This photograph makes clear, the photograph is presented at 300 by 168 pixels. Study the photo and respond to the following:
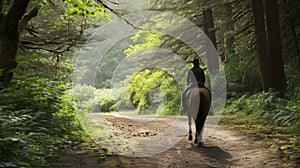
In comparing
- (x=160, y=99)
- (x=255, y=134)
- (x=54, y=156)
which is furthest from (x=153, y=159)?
(x=160, y=99)

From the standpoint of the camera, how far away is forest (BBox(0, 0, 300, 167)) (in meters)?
7.84

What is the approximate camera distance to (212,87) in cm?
2080

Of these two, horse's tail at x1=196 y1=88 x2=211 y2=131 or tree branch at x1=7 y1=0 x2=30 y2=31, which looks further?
horse's tail at x1=196 y1=88 x2=211 y2=131

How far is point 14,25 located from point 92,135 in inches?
147

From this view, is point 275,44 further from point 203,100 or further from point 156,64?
point 156,64

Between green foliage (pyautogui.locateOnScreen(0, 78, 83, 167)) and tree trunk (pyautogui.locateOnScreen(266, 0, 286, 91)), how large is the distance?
8.66m

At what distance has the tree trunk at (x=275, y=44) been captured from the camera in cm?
1462

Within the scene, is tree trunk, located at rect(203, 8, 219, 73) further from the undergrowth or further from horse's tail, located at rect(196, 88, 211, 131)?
horse's tail, located at rect(196, 88, 211, 131)

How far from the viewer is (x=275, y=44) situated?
14.6 metres

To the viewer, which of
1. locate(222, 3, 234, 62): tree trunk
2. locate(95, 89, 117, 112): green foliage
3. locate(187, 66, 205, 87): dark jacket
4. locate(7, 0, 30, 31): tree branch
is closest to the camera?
locate(7, 0, 30, 31): tree branch

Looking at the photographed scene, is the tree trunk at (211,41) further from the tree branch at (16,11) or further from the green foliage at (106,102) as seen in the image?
the green foliage at (106,102)

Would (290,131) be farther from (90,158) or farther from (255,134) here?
(90,158)

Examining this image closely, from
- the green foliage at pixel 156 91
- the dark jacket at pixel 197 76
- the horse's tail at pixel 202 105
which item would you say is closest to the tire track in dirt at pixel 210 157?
the horse's tail at pixel 202 105

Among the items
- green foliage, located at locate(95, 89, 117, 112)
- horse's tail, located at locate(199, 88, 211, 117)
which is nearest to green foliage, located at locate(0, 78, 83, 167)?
horse's tail, located at locate(199, 88, 211, 117)
